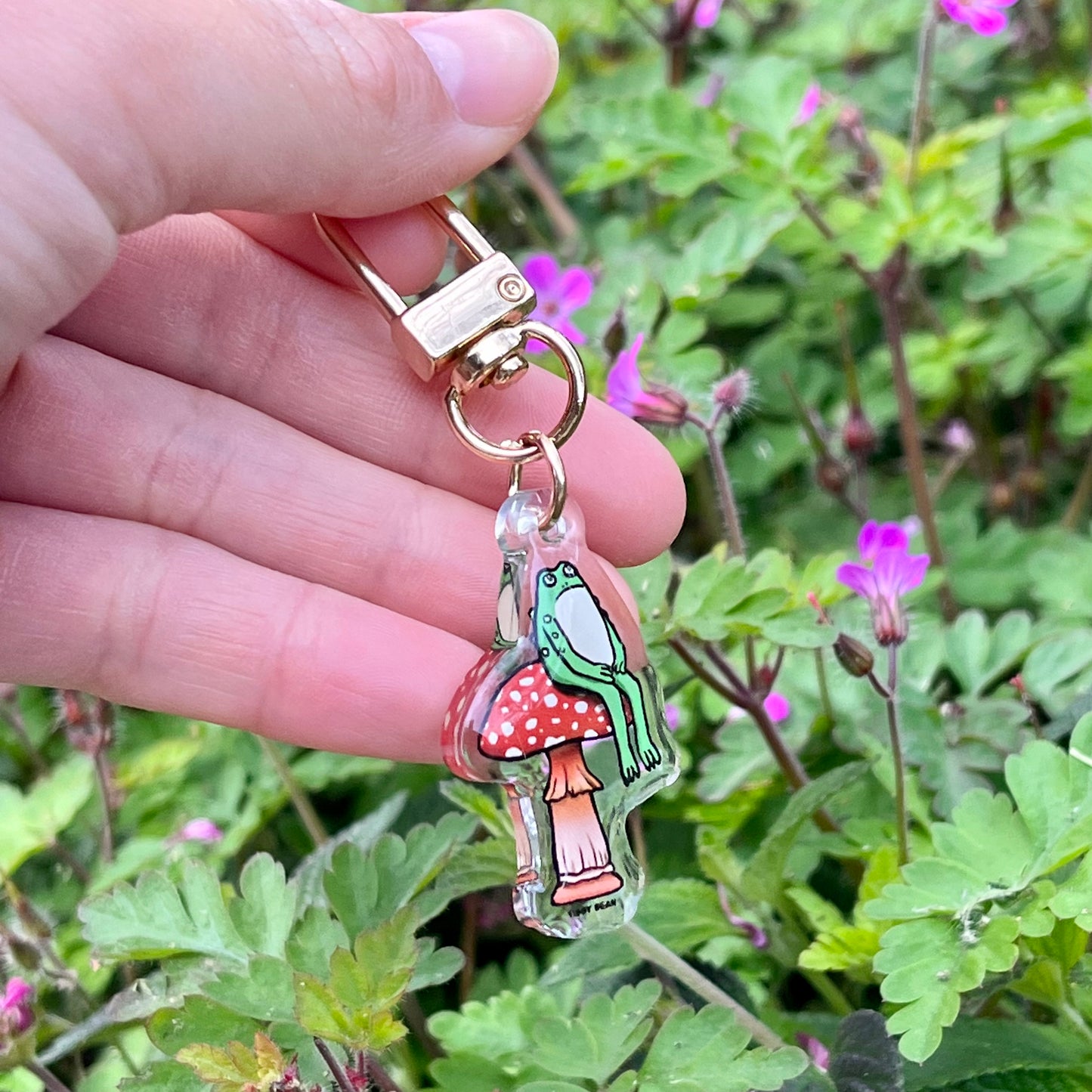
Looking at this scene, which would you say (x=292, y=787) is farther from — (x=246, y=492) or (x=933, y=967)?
(x=933, y=967)

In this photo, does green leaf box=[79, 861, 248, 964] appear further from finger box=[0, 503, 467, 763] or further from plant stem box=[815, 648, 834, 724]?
plant stem box=[815, 648, 834, 724]

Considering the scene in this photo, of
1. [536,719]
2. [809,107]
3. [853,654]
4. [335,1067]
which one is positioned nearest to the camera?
[335,1067]

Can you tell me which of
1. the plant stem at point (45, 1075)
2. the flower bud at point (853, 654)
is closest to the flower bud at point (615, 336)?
the flower bud at point (853, 654)

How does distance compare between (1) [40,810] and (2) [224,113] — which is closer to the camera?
(2) [224,113]

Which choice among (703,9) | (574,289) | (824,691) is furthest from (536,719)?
(703,9)

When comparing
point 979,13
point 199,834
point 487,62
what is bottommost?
point 199,834
